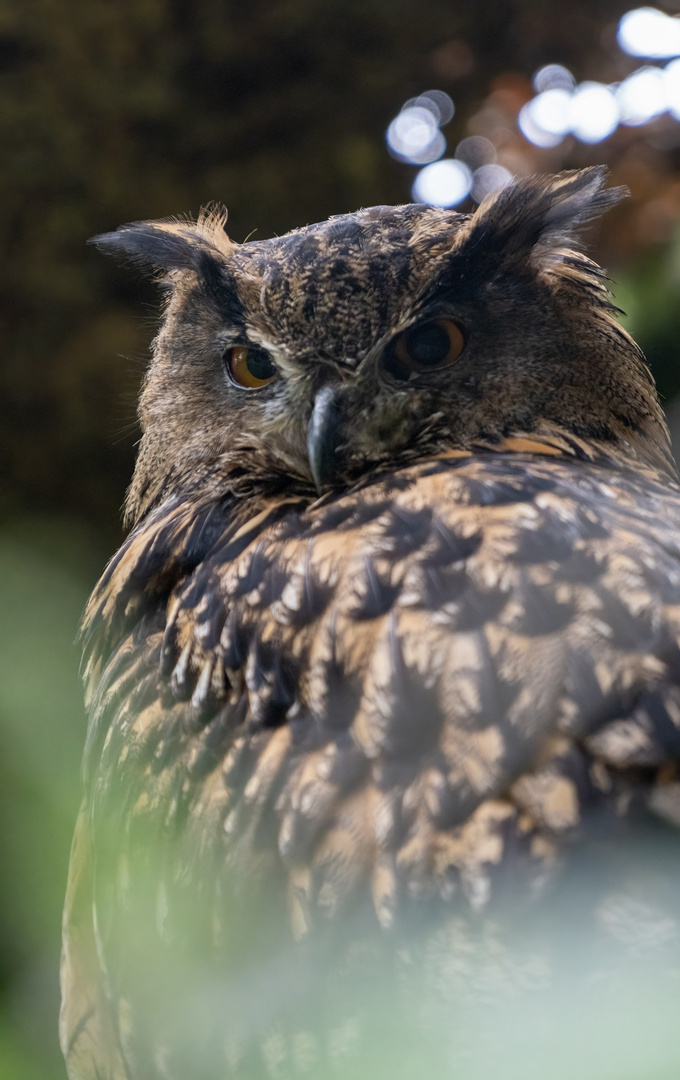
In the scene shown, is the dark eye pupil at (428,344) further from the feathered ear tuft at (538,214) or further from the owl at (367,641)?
the feathered ear tuft at (538,214)

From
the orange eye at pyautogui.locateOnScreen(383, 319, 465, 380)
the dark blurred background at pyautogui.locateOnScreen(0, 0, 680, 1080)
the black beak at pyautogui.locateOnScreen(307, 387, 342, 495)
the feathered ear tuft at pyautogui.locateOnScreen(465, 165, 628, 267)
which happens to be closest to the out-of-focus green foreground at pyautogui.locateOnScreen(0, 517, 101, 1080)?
the black beak at pyautogui.locateOnScreen(307, 387, 342, 495)

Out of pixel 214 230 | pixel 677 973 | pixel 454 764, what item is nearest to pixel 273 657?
pixel 454 764

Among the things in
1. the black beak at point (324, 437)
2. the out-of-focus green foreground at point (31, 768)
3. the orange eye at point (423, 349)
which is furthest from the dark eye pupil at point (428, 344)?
the out-of-focus green foreground at point (31, 768)

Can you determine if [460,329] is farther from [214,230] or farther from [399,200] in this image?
[399,200]

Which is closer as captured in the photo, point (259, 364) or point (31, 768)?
point (31, 768)

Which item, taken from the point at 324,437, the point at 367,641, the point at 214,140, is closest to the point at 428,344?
the point at 324,437

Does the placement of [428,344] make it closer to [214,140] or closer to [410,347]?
[410,347]
